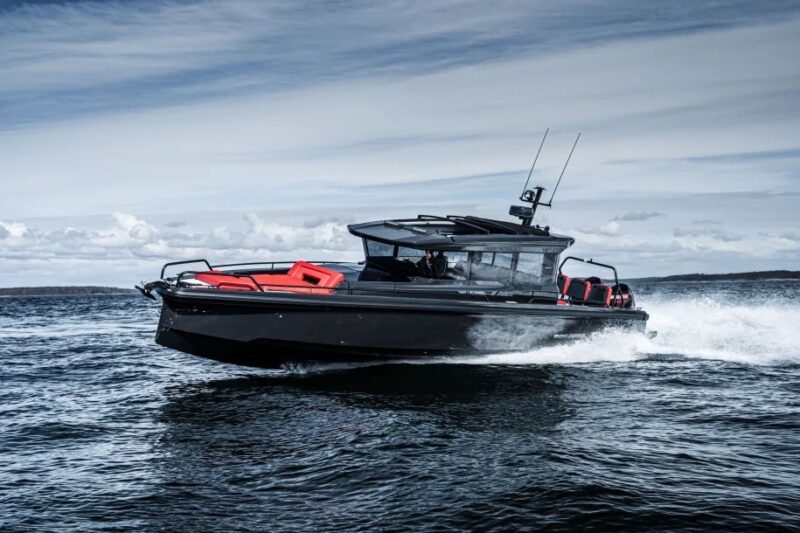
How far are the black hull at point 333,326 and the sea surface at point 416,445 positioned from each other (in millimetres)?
492

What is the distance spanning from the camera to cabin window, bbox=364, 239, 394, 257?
1355 centimetres

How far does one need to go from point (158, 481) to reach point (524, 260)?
8.41 m

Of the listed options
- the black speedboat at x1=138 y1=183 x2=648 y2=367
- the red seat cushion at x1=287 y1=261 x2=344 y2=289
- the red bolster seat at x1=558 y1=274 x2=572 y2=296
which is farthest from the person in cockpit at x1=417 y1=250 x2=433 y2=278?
the red bolster seat at x1=558 y1=274 x2=572 y2=296

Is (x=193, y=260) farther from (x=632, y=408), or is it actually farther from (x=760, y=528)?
(x=760, y=528)

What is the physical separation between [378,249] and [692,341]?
32.8 feet

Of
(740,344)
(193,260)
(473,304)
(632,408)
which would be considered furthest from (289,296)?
(740,344)

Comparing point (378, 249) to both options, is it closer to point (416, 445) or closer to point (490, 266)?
point (490, 266)

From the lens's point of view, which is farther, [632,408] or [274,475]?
[632,408]

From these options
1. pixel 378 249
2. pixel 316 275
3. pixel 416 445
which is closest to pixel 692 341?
pixel 378 249

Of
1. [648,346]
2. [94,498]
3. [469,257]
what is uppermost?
[469,257]

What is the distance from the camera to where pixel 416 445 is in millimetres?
8219

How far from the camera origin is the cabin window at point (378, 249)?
44.4 ft

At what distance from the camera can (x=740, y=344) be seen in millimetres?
17828

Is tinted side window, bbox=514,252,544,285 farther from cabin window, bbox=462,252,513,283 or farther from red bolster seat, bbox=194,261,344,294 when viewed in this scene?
red bolster seat, bbox=194,261,344,294
